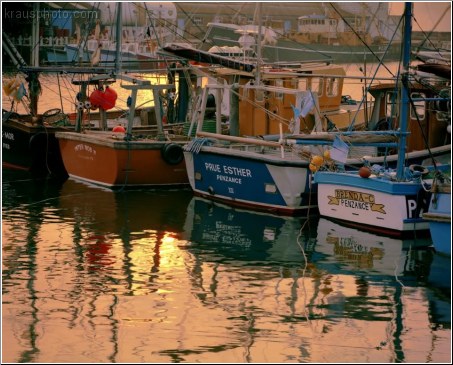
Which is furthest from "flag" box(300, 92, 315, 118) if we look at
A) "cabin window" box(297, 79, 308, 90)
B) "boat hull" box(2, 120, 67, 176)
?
"boat hull" box(2, 120, 67, 176)

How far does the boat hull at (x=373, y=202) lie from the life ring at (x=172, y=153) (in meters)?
4.62

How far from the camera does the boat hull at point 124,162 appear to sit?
984 inches

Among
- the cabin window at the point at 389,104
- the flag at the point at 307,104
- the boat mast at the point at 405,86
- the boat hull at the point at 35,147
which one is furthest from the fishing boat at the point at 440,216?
the boat hull at the point at 35,147

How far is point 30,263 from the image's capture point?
58.4 ft

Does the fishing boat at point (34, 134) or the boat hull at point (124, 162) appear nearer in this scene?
the boat hull at point (124, 162)

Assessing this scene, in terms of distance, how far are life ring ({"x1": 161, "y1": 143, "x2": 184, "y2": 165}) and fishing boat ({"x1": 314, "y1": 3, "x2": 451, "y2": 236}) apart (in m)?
4.67

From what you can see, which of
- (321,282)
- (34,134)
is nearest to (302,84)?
(34,134)

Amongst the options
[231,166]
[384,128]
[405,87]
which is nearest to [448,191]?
[405,87]

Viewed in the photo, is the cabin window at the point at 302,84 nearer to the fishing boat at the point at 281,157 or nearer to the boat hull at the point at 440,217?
the fishing boat at the point at 281,157

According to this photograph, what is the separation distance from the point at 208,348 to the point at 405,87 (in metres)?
8.80

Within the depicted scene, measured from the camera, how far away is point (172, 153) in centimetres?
2509

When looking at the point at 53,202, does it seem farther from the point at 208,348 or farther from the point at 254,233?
the point at 208,348

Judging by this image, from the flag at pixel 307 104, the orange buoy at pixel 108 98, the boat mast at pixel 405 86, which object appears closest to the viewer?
the boat mast at pixel 405 86

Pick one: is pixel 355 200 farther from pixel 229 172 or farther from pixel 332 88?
pixel 332 88
